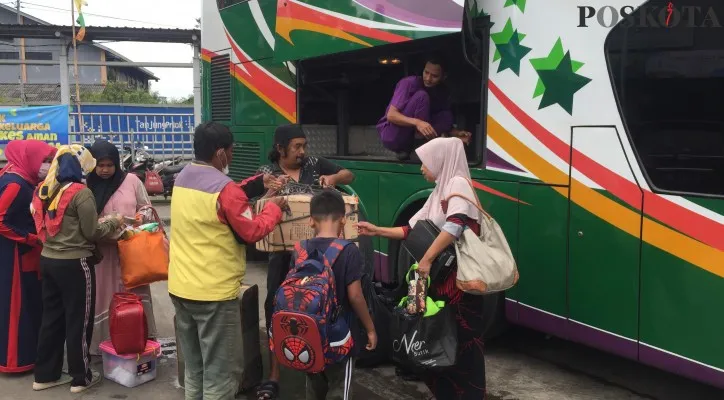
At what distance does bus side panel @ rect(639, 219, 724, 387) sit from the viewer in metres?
3.32

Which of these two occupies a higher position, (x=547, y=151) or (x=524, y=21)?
(x=524, y=21)

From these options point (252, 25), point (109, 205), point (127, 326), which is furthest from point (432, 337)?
point (252, 25)

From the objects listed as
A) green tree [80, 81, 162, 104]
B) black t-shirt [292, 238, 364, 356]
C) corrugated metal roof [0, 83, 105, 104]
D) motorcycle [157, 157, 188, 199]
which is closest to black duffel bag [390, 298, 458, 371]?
black t-shirt [292, 238, 364, 356]

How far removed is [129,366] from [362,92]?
4.16 m

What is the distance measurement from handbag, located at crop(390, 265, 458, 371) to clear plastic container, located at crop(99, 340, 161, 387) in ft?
6.79

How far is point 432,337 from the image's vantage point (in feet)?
10.7

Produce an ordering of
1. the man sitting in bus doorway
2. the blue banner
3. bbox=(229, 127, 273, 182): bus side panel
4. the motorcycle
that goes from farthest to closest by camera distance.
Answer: the blue banner < the motorcycle < bbox=(229, 127, 273, 182): bus side panel < the man sitting in bus doorway

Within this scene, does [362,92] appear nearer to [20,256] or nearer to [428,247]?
[20,256]

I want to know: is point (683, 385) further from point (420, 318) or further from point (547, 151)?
point (420, 318)

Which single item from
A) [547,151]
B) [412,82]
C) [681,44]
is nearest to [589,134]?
[547,151]

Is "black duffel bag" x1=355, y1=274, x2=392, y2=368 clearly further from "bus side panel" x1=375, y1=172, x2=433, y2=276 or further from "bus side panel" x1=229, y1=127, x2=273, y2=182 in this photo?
"bus side panel" x1=229, y1=127, x2=273, y2=182

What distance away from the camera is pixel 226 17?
7.71m

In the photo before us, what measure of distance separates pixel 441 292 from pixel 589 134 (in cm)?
135

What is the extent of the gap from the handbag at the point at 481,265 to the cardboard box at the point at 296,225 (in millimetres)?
641
